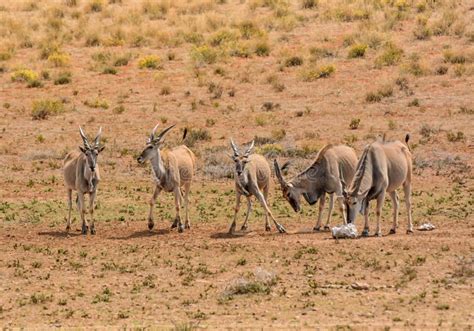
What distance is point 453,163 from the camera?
27.3 metres

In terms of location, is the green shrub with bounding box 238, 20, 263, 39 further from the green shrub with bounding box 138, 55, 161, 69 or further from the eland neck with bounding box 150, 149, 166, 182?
the eland neck with bounding box 150, 149, 166, 182

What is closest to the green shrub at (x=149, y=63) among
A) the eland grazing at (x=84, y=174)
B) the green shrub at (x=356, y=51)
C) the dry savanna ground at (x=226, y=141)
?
the dry savanna ground at (x=226, y=141)

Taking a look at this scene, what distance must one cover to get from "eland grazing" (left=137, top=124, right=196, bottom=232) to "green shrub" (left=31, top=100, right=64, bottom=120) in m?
11.7

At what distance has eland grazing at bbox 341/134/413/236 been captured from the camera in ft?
63.6

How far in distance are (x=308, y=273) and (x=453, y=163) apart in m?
11.1

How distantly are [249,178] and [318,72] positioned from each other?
53.9 ft

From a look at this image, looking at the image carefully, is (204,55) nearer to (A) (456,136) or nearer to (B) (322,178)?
(A) (456,136)

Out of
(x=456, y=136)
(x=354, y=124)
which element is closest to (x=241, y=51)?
(x=354, y=124)

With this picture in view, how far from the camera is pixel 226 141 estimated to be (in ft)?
99.4

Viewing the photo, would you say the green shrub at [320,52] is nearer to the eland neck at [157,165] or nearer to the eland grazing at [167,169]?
the eland grazing at [167,169]

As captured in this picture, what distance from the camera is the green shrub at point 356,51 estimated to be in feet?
127

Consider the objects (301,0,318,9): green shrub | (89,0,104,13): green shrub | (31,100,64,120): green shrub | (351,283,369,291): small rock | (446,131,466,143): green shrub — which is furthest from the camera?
(89,0,104,13): green shrub

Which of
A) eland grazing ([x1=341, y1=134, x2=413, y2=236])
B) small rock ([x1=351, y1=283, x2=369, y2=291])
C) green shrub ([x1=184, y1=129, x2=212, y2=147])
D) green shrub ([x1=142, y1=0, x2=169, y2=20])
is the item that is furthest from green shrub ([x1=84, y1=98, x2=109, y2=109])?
small rock ([x1=351, y1=283, x2=369, y2=291])

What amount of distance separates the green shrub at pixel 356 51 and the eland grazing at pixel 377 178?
1841 cm
